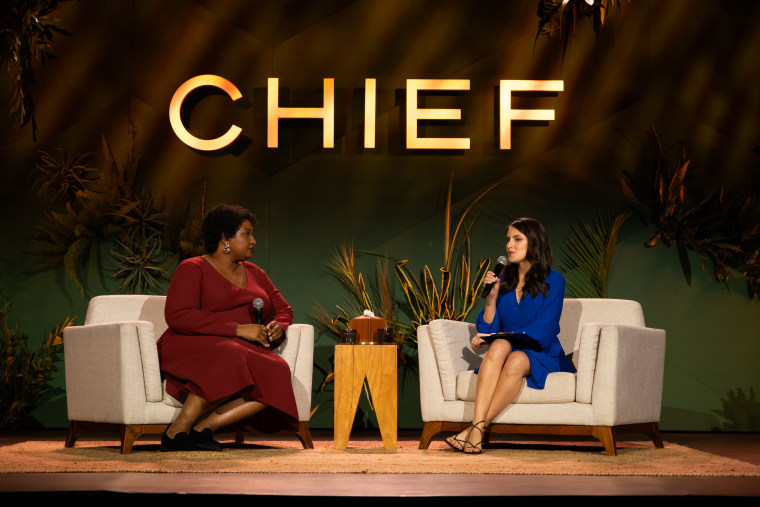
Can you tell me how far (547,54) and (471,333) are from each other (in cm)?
245

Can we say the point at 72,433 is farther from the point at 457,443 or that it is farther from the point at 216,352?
the point at 457,443

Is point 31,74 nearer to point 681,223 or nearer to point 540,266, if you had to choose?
point 540,266

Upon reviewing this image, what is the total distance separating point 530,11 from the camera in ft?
20.7

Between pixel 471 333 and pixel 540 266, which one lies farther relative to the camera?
pixel 471 333

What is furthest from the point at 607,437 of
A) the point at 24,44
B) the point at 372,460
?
the point at 24,44

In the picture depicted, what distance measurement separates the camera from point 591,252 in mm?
6082

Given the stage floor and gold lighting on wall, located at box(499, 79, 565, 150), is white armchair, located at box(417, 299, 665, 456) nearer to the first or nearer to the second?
the stage floor

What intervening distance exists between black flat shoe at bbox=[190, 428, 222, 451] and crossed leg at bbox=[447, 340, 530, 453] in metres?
1.10

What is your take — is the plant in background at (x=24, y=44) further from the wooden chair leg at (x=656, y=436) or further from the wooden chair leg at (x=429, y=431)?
the wooden chair leg at (x=656, y=436)

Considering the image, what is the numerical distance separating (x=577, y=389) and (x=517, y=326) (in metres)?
0.46

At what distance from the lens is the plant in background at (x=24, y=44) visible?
5.74 meters

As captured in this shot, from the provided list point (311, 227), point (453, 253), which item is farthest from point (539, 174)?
point (311, 227)

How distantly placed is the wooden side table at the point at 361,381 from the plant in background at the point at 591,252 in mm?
2069

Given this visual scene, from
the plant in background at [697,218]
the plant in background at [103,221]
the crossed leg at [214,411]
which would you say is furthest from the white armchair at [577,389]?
the plant in background at [103,221]
